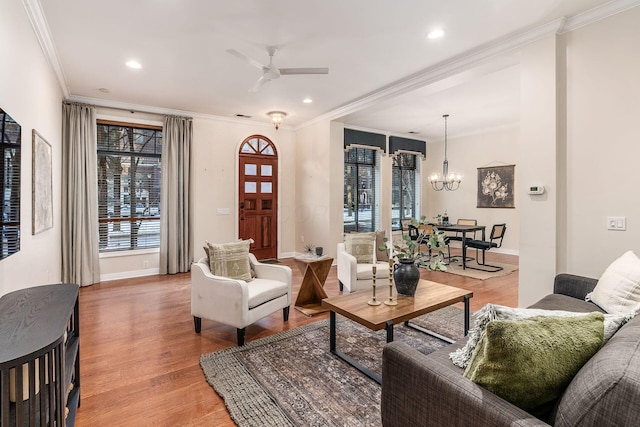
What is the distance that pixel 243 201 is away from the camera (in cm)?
631

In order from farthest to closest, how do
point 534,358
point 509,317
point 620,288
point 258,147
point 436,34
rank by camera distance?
point 258,147, point 436,34, point 620,288, point 509,317, point 534,358

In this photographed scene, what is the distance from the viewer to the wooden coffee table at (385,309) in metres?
2.28

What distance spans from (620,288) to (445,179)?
5.41m

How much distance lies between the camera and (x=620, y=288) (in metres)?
2.07

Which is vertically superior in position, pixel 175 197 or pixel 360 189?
pixel 360 189

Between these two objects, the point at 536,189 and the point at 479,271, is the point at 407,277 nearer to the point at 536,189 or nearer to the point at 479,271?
the point at 536,189

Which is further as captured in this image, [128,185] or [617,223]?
[128,185]

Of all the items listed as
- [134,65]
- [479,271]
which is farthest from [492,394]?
[479,271]

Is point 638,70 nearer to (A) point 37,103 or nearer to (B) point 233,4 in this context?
(B) point 233,4

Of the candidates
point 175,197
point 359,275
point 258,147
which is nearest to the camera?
point 359,275

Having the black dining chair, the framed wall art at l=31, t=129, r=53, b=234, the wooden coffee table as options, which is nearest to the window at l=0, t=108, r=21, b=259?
the framed wall art at l=31, t=129, r=53, b=234

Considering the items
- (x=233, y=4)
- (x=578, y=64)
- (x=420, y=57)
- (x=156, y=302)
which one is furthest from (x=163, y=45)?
(x=578, y=64)

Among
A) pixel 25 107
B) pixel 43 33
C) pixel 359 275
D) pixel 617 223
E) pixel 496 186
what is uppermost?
pixel 43 33

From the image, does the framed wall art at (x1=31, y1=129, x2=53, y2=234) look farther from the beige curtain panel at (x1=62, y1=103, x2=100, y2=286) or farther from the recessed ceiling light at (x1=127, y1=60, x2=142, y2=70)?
the beige curtain panel at (x1=62, y1=103, x2=100, y2=286)
